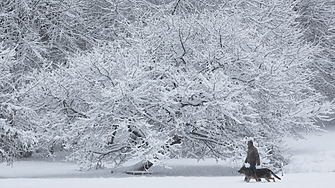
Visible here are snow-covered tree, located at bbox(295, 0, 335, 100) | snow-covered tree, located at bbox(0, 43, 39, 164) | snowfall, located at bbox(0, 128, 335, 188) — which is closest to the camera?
snowfall, located at bbox(0, 128, 335, 188)

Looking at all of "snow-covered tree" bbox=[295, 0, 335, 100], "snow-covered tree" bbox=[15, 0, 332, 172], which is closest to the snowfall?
"snow-covered tree" bbox=[15, 0, 332, 172]

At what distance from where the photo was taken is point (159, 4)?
22.8 m

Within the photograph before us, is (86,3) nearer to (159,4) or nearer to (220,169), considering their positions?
(159,4)

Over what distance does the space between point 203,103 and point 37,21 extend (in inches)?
328

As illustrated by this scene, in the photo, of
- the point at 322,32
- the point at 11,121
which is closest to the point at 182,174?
the point at 11,121

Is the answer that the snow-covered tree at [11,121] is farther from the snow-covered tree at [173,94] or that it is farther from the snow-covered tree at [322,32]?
the snow-covered tree at [322,32]

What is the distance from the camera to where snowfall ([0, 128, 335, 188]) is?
11.2 m

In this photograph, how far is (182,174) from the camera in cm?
1794

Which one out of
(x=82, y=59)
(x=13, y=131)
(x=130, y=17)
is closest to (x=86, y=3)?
(x=130, y=17)

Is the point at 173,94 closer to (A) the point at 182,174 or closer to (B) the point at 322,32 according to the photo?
(A) the point at 182,174

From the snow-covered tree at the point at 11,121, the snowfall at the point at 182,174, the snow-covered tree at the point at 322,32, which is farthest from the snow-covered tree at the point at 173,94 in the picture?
the snow-covered tree at the point at 322,32

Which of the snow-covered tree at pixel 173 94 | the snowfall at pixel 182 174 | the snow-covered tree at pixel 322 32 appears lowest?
the snowfall at pixel 182 174

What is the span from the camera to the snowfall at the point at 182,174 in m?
11.2

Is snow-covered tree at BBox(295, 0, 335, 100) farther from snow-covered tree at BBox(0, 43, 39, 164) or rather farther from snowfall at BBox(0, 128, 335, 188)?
snow-covered tree at BBox(0, 43, 39, 164)
